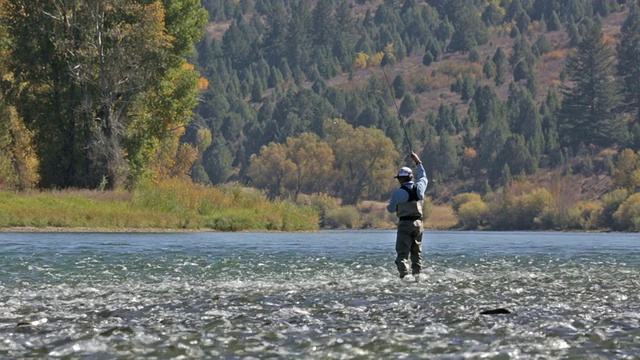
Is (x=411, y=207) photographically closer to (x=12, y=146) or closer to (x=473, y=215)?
(x=12, y=146)

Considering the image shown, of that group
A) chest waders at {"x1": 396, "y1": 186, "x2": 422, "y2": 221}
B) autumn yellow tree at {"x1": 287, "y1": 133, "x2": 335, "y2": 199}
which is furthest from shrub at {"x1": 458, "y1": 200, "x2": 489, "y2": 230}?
chest waders at {"x1": 396, "y1": 186, "x2": 422, "y2": 221}

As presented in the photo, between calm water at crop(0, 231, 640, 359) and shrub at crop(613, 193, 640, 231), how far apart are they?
2782 inches

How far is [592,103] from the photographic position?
149 meters

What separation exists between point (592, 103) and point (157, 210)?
112887 millimetres

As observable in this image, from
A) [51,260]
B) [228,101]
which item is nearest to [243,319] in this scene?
[51,260]

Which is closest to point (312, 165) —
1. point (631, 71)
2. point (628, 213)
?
point (631, 71)

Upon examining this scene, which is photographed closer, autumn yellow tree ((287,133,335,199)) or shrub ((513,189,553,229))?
shrub ((513,189,553,229))

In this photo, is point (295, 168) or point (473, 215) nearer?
point (473, 215)

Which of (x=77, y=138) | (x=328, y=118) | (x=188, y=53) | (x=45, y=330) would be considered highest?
(x=328, y=118)

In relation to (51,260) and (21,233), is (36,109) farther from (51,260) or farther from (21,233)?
(51,260)

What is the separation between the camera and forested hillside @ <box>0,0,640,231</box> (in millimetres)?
47625

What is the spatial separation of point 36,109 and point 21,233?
1212 cm

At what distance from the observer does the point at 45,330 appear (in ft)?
38.1

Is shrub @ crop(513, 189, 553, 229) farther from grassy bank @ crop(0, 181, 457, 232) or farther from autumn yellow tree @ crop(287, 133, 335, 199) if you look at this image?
grassy bank @ crop(0, 181, 457, 232)
